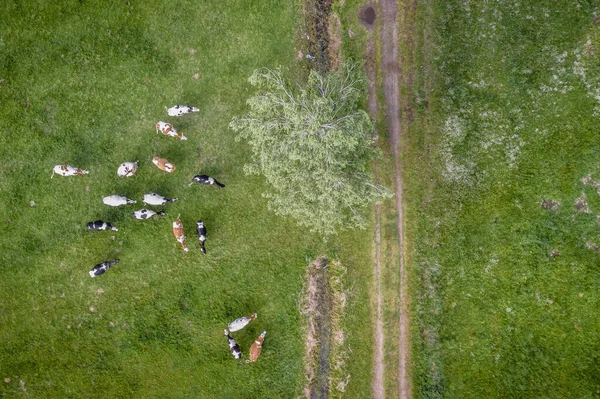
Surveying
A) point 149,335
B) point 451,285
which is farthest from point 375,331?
point 149,335

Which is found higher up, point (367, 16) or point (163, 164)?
Answer: point (367, 16)

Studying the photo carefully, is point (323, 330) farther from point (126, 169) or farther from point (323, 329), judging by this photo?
point (126, 169)

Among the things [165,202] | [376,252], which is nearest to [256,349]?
[376,252]

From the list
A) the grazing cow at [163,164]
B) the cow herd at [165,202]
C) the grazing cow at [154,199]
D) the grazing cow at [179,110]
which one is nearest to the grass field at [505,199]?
the cow herd at [165,202]

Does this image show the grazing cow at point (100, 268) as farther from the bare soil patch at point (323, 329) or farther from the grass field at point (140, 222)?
the bare soil patch at point (323, 329)

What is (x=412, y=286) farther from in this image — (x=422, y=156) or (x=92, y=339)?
(x=92, y=339)
